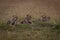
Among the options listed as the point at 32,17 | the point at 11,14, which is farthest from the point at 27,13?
the point at 11,14

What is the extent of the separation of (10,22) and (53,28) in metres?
0.57

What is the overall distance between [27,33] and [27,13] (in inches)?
10.5

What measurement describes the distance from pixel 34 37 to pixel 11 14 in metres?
0.43

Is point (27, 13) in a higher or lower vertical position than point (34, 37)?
higher

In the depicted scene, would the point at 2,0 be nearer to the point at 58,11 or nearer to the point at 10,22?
the point at 10,22

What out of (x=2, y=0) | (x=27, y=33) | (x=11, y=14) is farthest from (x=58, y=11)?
(x=2, y=0)

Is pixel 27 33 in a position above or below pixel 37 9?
below

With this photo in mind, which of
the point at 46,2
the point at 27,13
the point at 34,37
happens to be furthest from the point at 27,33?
Result: the point at 46,2

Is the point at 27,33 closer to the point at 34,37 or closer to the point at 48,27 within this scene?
the point at 34,37

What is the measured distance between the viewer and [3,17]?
2.01m

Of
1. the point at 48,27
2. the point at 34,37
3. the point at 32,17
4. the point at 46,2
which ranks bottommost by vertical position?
A: the point at 34,37

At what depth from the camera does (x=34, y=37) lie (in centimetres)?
194

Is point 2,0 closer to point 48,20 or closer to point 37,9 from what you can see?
point 37,9

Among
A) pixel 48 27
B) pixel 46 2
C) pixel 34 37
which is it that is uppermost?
pixel 46 2
